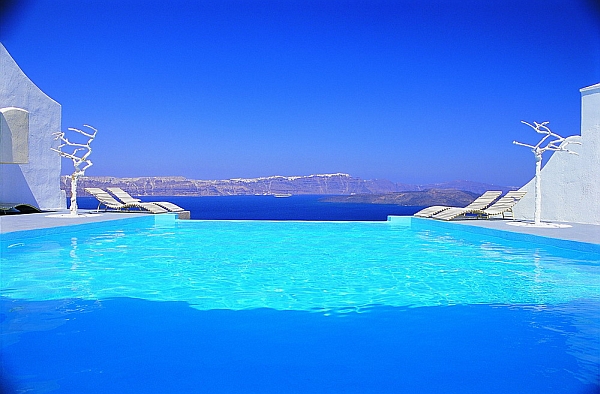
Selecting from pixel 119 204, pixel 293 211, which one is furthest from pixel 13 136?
pixel 293 211

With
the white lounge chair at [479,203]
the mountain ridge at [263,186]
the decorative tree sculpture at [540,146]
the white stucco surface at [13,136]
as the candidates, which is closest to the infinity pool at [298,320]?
the decorative tree sculpture at [540,146]

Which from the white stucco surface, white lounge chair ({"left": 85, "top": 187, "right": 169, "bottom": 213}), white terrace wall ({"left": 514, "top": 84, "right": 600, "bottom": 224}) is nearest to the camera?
the white stucco surface

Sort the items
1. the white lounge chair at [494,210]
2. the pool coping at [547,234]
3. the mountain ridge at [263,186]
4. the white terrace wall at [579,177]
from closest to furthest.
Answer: the pool coping at [547,234] < the white terrace wall at [579,177] < the white lounge chair at [494,210] < the mountain ridge at [263,186]

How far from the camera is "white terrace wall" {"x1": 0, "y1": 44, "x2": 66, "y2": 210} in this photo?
12.8 meters

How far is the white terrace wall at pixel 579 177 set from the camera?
1035cm

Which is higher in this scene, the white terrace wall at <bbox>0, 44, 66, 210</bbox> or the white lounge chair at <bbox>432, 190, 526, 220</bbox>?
the white terrace wall at <bbox>0, 44, 66, 210</bbox>

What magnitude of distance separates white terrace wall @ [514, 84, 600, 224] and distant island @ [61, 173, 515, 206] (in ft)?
113

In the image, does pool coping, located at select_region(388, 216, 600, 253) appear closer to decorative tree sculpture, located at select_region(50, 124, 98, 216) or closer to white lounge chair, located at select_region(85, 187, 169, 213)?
white lounge chair, located at select_region(85, 187, 169, 213)

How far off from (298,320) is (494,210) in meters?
8.89

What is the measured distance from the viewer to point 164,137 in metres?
39.2

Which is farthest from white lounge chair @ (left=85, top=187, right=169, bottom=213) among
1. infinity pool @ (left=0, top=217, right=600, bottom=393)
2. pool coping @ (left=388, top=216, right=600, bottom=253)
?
pool coping @ (left=388, top=216, right=600, bottom=253)

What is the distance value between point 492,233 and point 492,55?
10161 mm

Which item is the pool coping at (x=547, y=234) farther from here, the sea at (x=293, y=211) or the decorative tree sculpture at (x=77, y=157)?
the sea at (x=293, y=211)

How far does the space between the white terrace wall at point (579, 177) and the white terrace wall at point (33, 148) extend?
43.3 ft
